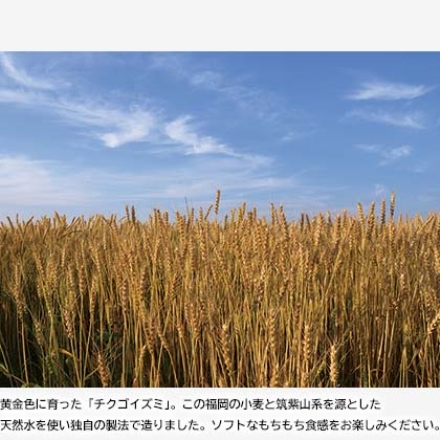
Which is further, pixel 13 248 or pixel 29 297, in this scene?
pixel 13 248

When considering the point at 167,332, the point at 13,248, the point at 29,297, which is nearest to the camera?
the point at 167,332

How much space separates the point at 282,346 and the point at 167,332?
41 centimetres

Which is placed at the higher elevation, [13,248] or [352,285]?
[13,248]

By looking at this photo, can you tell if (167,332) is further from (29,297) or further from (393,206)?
(393,206)

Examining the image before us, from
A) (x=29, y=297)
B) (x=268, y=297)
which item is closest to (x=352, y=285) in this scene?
(x=268, y=297)
